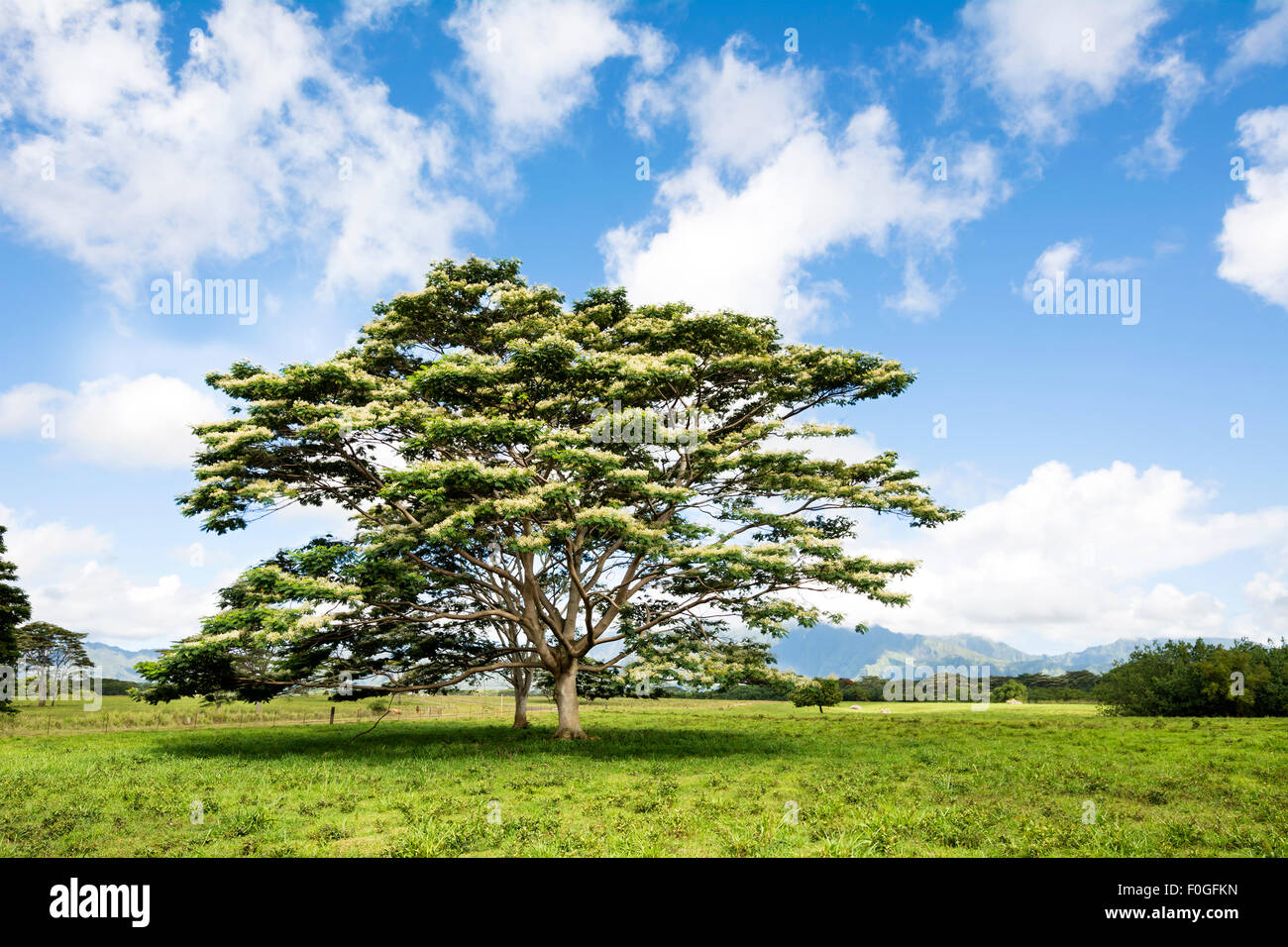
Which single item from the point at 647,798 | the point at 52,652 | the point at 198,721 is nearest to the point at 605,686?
the point at 647,798

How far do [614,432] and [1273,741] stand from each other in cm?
2833

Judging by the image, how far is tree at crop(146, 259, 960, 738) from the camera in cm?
2330

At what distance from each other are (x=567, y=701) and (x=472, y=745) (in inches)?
163

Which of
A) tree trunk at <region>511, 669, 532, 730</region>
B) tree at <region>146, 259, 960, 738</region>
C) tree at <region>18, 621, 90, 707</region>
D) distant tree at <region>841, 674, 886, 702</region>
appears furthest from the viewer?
distant tree at <region>841, 674, 886, 702</region>

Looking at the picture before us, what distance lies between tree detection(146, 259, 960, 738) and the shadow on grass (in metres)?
2.54

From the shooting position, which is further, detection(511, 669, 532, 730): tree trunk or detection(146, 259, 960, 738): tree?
detection(511, 669, 532, 730): tree trunk

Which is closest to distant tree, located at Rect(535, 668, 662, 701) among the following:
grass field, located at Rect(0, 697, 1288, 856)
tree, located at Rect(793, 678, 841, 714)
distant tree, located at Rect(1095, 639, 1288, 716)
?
grass field, located at Rect(0, 697, 1288, 856)

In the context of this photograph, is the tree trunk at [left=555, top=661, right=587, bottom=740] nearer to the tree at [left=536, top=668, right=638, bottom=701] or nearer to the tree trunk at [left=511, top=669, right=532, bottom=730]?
the tree at [left=536, top=668, right=638, bottom=701]

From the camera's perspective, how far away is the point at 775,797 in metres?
15.9

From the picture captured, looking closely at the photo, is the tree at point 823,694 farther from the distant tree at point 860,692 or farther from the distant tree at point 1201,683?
the distant tree at point 1201,683

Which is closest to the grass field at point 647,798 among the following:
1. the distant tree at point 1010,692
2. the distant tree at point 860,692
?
the distant tree at point 860,692

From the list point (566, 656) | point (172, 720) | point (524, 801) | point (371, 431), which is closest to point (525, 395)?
point (371, 431)

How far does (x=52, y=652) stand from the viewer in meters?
90.6
